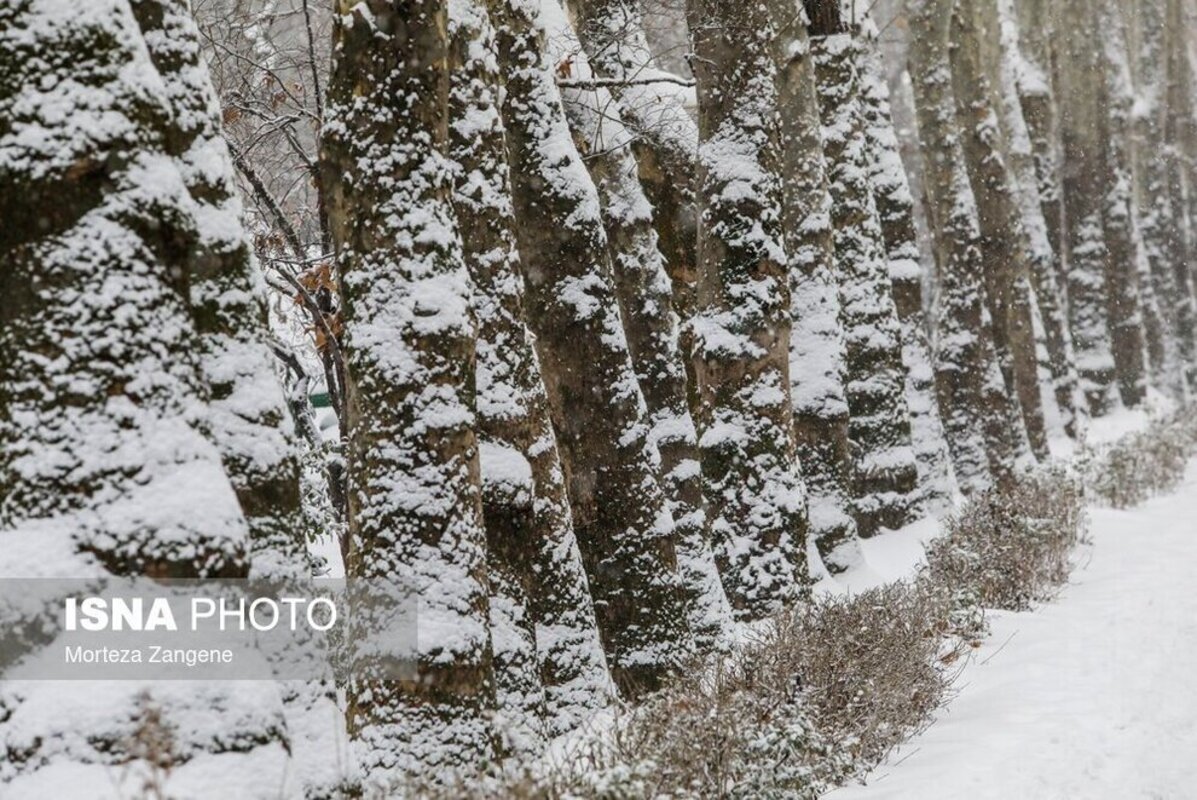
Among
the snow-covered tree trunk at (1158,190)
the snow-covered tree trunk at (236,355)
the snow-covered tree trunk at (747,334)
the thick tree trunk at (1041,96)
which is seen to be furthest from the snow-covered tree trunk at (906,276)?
the snow-covered tree trunk at (1158,190)

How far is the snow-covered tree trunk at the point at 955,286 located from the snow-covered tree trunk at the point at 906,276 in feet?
3.10

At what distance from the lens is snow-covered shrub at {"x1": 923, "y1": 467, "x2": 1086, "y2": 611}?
9312 millimetres

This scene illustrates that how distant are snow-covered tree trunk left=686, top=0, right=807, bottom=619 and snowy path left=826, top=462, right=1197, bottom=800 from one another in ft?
A: 4.96

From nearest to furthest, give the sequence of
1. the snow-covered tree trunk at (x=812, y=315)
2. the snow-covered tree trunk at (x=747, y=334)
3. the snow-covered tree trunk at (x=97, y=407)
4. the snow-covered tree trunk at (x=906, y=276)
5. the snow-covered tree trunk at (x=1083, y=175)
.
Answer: the snow-covered tree trunk at (x=97, y=407), the snow-covered tree trunk at (x=747, y=334), the snow-covered tree trunk at (x=812, y=315), the snow-covered tree trunk at (x=906, y=276), the snow-covered tree trunk at (x=1083, y=175)

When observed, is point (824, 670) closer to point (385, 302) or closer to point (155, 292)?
point (385, 302)

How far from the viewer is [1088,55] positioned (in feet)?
75.2

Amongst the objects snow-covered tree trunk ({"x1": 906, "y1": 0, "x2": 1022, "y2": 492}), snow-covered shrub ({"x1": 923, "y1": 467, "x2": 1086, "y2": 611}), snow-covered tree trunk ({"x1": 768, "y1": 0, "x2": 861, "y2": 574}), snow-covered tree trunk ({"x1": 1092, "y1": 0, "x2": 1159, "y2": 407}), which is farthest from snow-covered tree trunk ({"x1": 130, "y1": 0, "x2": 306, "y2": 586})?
snow-covered tree trunk ({"x1": 1092, "y1": 0, "x2": 1159, "y2": 407})

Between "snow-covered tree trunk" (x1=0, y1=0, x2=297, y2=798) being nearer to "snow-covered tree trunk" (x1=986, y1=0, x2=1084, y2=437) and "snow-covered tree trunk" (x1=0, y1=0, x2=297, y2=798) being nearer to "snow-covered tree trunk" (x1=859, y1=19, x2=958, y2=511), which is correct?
"snow-covered tree trunk" (x1=859, y1=19, x2=958, y2=511)

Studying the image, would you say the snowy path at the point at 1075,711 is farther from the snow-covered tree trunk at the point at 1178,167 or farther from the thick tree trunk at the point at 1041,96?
A: the snow-covered tree trunk at the point at 1178,167

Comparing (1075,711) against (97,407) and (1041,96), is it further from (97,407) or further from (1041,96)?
(1041,96)

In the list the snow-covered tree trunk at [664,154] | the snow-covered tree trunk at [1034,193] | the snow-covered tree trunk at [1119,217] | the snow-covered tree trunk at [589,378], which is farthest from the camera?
the snow-covered tree trunk at [1119,217]

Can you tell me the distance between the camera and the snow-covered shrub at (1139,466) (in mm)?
15758

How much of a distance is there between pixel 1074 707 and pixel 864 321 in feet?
18.3

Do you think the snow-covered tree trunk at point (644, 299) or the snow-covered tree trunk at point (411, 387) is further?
the snow-covered tree trunk at point (644, 299)
